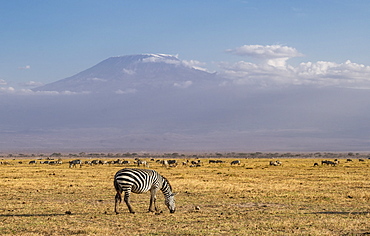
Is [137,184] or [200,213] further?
[200,213]

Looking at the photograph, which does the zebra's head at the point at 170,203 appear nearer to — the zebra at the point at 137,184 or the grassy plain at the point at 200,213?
the zebra at the point at 137,184

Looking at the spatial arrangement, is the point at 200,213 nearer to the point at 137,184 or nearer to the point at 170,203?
the point at 170,203

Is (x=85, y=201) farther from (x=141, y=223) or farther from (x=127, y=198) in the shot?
(x=141, y=223)

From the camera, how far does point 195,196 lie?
26156 millimetres

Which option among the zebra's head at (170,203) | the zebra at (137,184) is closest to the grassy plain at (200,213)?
the zebra's head at (170,203)

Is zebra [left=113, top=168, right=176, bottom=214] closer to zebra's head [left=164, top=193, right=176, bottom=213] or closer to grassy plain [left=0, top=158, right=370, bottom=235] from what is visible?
zebra's head [left=164, top=193, right=176, bottom=213]

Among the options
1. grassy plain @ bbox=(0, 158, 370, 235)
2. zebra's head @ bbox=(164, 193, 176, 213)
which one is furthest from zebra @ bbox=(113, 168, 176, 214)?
grassy plain @ bbox=(0, 158, 370, 235)

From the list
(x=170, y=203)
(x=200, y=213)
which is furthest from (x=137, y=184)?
(x=200, y=213)

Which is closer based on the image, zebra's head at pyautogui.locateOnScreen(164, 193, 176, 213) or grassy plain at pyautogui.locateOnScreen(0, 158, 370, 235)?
grassy plain at pyautogui.locateOnScreen(0, 158, 370, 235)

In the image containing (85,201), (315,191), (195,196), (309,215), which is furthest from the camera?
(315,191)

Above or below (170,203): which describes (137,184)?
above

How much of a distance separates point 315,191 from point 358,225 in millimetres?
12241

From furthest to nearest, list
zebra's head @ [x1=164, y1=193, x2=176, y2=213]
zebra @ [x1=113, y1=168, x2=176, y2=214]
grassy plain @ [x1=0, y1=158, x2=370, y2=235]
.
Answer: zebra's head @ [x1=164, y1=193, x2=176, y2=213], zebra @ [x1=113, y1=168, x2=176, y2=214], grassy plain @ [x1=0, y1=158, x2=370, y2=235]

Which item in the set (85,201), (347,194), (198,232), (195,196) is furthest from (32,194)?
(347,194)
